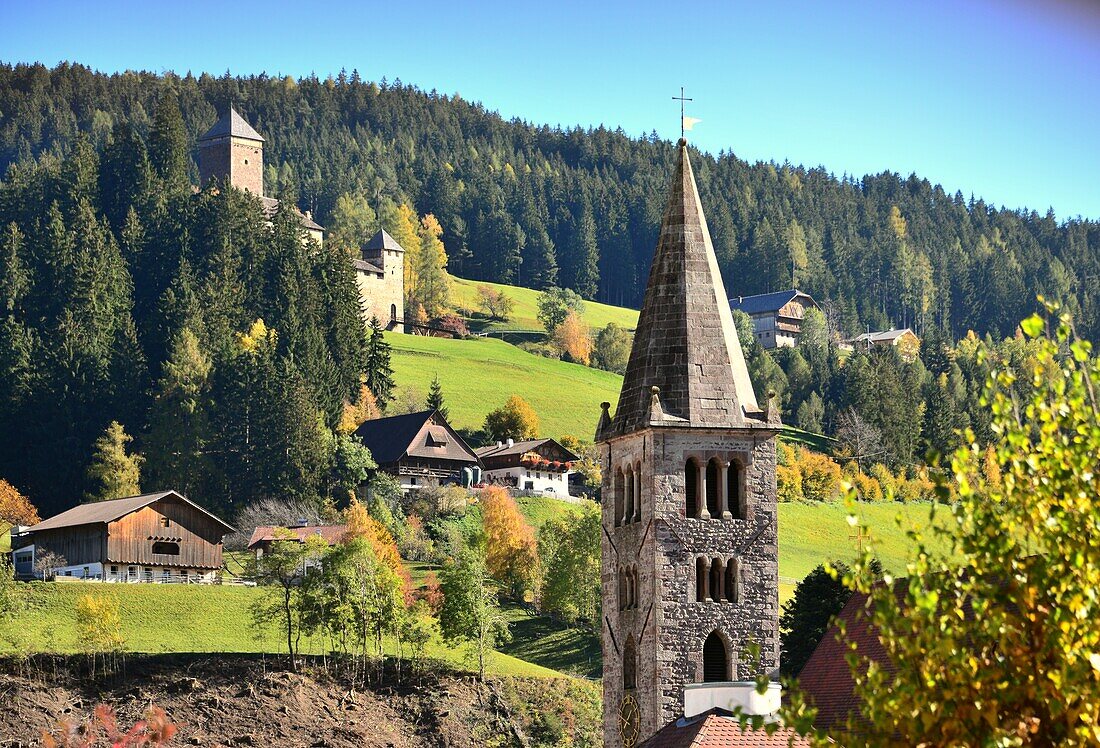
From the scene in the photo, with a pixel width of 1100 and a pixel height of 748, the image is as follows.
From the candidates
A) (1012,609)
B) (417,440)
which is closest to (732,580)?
(1012,609)

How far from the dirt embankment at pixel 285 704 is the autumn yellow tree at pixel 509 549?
22.8m

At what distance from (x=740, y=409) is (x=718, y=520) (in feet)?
8.65

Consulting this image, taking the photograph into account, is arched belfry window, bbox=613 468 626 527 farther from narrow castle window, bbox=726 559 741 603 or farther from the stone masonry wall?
narrow castle window, bbox=726 559 741 603

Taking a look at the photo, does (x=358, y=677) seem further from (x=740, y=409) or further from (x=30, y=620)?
(x=740, y=409)

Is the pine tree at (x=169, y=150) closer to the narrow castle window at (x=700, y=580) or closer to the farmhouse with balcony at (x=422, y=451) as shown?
the farmhouse with balcony at (x=422, y=451)

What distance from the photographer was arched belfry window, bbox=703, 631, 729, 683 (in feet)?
139

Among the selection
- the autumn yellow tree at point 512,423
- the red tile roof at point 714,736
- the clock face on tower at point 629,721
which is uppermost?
the autumn yellow tree at point 512,423

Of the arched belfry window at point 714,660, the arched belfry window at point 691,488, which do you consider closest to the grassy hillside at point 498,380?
the arched belfry window at point 691,488

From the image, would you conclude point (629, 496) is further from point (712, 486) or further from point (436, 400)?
point (436, 400)

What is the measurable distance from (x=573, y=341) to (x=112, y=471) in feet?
236

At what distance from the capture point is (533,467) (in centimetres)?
13300

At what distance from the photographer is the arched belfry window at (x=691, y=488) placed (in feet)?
143

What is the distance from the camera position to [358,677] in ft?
256

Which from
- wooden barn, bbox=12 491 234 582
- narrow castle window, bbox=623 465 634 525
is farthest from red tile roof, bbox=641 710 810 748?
wooden barn, bbox=12 491 234 582
